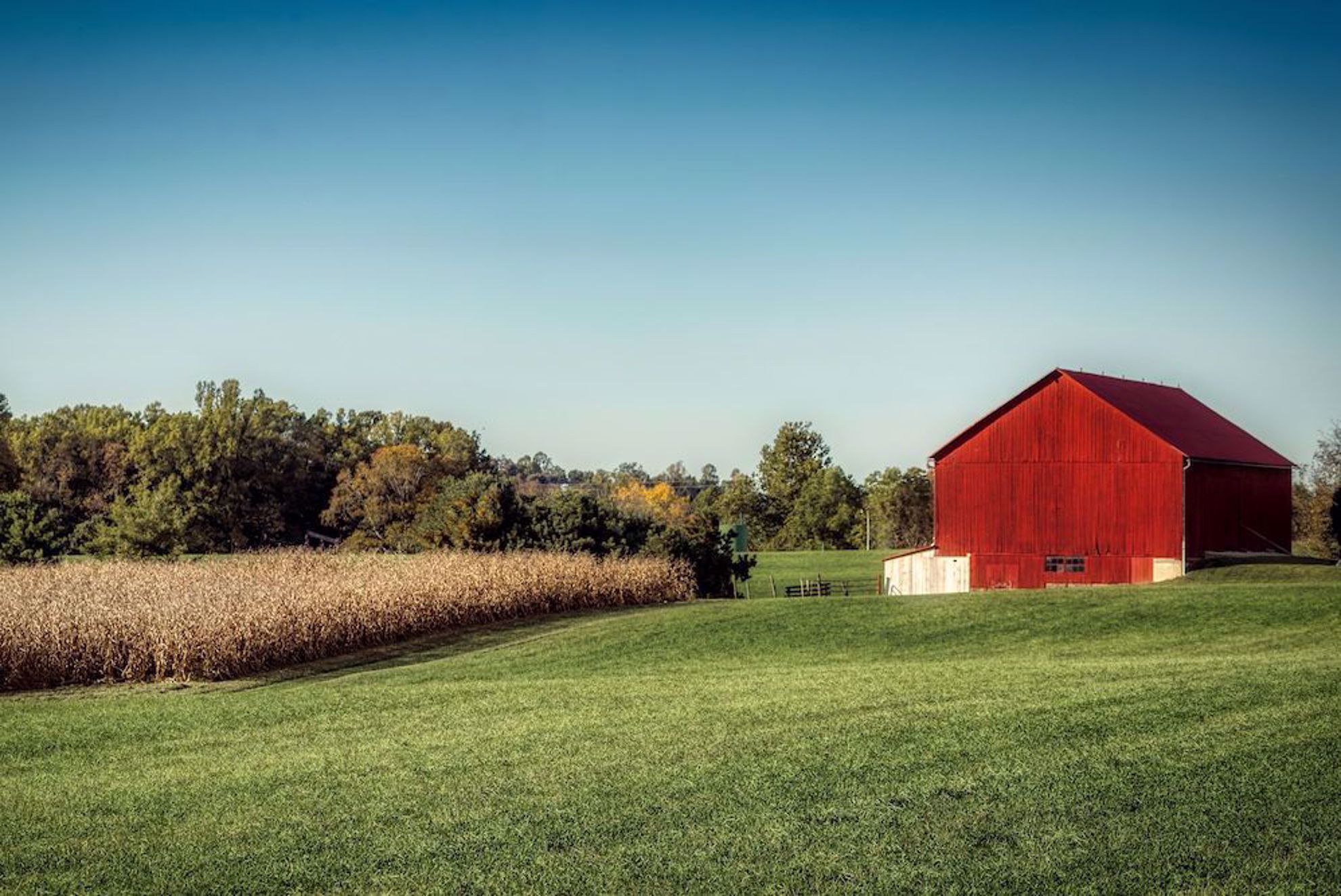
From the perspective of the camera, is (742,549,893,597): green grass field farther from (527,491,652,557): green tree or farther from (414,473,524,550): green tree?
(414,473,524,550): green tree

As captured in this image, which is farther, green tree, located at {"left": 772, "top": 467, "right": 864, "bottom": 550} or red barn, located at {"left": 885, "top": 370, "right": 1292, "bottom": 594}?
green tree, located at {"left": 772, "top": 467, "right": 864, "bottom": 550}

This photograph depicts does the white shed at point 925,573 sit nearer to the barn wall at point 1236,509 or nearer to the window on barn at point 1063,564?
the window on barn at point 1063,564

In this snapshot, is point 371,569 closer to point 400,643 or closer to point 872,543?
point 400,643

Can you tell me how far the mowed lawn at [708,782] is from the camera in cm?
753

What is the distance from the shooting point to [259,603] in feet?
73.6

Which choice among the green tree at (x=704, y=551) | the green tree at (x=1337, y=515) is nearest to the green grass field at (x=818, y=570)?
the green tree at (x=704, y=551)

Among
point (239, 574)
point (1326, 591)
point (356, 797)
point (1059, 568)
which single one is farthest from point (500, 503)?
point (356, 797)

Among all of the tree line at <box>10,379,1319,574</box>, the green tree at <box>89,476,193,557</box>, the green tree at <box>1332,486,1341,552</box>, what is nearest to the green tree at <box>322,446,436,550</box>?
the tree line at <box>10,379,1319,574</box>

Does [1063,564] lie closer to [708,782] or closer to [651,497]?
[708,782]

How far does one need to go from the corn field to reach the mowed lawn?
5.01ft

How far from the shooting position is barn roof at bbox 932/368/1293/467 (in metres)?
40.6

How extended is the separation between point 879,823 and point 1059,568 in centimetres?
3408

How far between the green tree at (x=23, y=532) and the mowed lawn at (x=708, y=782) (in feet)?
70.1

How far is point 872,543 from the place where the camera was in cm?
9188
